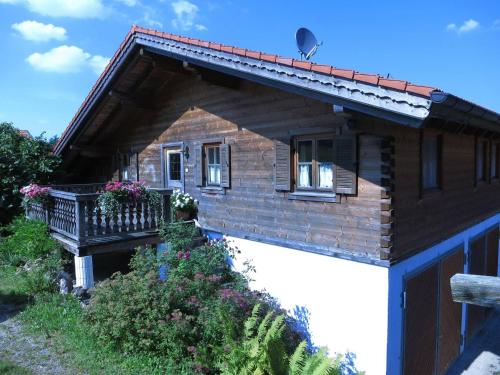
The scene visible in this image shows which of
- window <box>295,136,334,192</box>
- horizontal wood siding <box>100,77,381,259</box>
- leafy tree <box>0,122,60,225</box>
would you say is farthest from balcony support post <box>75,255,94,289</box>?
leafy tree <box>0,122,60,225</box>

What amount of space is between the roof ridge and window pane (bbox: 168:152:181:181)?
3322 millimetres

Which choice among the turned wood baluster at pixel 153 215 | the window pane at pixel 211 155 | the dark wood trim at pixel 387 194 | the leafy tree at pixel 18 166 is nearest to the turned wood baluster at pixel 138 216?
the turned wood baluster at pixel 153 215

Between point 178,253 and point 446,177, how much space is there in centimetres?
564

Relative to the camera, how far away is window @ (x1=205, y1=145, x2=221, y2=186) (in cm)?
847

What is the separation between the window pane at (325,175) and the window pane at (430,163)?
5.59ft

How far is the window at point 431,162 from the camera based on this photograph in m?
6.39

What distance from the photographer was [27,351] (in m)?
5.59

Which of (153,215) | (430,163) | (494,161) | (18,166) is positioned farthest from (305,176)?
(18,166)

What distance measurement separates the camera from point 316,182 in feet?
20.6

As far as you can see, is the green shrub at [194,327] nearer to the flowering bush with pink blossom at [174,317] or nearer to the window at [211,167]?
the flowering bush with pink blossom at [174,317]

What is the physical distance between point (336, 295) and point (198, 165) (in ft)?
14.9

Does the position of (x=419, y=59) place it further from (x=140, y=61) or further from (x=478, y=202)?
(x=140, y=61)

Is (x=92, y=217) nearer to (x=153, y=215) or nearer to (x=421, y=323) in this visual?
(x=153, y=215)

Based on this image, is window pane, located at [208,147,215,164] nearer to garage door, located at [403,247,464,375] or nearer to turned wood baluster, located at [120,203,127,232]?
turned wood baluster, located at [120,203,127,232]
